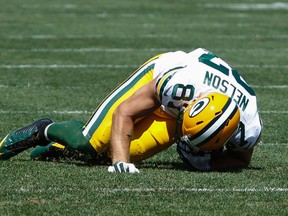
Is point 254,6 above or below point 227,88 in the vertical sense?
below

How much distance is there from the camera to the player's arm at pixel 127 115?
7.16 meters

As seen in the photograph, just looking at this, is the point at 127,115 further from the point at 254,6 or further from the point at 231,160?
the point at 254,6

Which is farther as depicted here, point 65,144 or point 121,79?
point 121,79

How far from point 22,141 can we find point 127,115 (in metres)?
0.99

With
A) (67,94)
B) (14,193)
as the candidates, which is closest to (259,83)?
(67,94)

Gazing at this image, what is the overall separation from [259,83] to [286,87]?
1.33ft

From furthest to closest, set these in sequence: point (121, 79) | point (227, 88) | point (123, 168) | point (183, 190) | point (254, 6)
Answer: point (254, 6), point (121, 79), point (227, 88), point (123, 168), point (183, 190)

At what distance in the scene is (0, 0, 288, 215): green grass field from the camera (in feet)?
20.2

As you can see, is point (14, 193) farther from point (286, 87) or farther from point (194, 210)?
point (286, 87)

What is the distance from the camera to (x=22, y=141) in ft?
25.3

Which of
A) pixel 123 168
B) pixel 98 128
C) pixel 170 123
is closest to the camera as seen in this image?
pixel 123 168

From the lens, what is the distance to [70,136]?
7.59m

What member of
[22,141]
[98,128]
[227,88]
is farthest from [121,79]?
[227,88]

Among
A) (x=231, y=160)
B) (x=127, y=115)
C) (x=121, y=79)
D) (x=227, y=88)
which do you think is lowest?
(x=121, y=79)
